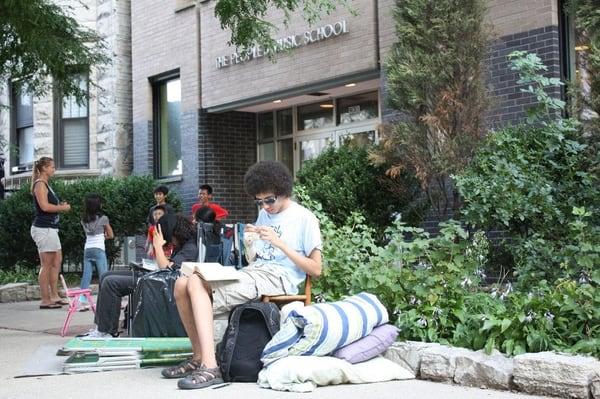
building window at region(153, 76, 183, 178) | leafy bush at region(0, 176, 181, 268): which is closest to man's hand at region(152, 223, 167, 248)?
leafy bush at region(0, 176, 181, 268)

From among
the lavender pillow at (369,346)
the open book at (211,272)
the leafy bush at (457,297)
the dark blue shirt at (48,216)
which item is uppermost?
the dark blue shirt at (48,216)

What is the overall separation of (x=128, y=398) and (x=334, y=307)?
1471 mm

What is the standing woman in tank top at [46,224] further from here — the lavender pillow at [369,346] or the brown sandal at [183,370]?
the lavender pillow at [369,346]

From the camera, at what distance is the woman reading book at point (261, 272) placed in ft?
19.3

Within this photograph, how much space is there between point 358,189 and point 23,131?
11283 millimetres

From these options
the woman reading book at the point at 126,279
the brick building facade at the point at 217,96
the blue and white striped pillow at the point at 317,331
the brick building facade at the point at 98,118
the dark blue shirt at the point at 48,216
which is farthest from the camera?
the brick building facade at the point at 98,118

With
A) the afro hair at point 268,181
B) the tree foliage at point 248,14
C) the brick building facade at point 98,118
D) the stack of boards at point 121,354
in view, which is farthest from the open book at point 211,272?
the brick building facade at point 98,118

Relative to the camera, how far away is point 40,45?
10.8 metres

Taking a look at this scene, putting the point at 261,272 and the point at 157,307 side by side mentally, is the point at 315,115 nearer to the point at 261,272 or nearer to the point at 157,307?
the point at 157,307

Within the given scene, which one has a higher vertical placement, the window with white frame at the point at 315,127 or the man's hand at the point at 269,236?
the window with white frame at the point at 315,127

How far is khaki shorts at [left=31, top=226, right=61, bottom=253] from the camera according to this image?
11336mm

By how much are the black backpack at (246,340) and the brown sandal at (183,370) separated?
250mm

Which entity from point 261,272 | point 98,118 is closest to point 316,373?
point 261,272

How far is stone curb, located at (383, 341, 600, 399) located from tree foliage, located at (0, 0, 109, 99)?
649 centimetres
